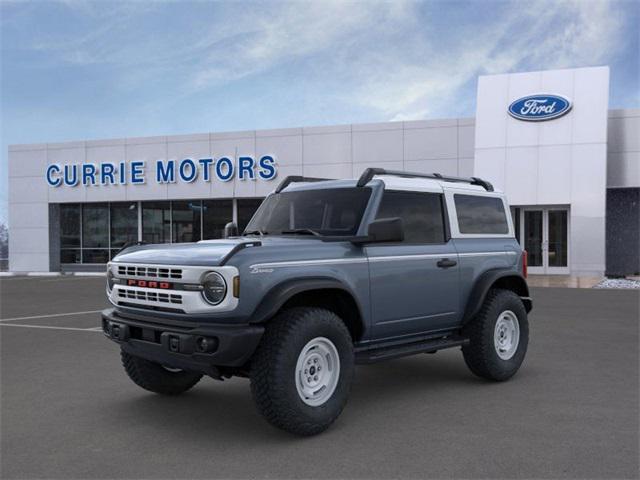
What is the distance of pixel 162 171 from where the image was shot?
27375 mm

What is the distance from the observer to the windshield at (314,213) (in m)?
5.59

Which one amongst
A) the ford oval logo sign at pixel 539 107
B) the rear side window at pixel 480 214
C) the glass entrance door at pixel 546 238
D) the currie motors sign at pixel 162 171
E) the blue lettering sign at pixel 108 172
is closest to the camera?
the rear side window at pixel 480 214

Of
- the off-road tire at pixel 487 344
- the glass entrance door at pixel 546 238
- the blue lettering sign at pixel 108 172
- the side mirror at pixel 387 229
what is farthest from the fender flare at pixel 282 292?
the blue lettering sign at pixel 108 172

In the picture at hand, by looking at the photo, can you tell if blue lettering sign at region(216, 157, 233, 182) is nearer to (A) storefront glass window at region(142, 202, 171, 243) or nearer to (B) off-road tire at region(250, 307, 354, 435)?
(A) storefront glass window at region(142, 202, 171, 243)

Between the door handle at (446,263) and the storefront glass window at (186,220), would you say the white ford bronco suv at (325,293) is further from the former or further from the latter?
the storefront glass window at (186,220)

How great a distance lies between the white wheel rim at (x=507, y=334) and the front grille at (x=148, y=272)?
3529mm

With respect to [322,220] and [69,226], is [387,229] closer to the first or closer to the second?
[322,220]

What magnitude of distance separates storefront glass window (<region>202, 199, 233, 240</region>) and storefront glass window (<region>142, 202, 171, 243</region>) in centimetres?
194

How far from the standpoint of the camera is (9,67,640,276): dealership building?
71.6 feet

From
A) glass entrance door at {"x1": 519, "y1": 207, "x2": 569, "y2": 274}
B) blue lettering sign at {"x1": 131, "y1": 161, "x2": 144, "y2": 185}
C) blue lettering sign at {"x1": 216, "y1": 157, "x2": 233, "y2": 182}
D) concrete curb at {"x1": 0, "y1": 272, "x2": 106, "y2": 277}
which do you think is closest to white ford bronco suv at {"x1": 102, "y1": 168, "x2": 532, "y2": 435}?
glass entrance door at {"x1": 519, "y1": 207, "x2": 569, "y2": 274}

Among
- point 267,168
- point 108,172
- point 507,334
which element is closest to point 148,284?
point 507,334

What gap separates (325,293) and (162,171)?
23629 mm

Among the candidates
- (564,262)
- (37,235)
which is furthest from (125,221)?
(564,262)

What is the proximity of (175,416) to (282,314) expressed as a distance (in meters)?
1.44
